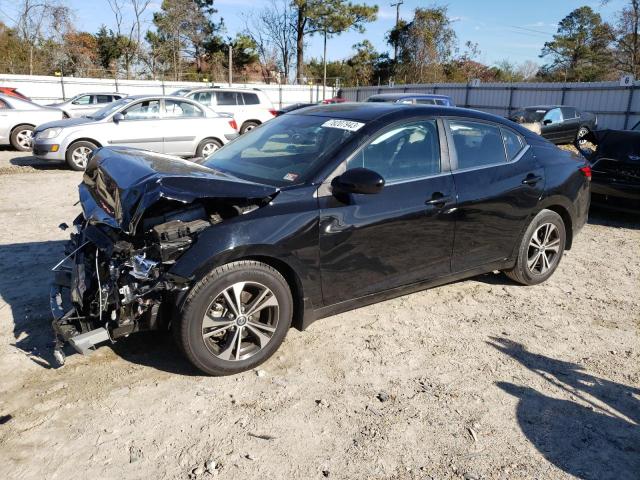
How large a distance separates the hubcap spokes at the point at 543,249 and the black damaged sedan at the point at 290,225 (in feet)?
0.36

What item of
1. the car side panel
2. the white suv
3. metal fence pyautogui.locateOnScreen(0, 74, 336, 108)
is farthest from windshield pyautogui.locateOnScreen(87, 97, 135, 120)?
metal fence pyautogui.locateOnScreen(0, 74, 336, 108)

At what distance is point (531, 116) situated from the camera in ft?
62.2

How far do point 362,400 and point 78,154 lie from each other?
9.86 metres

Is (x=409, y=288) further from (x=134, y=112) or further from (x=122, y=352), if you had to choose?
(x=134, y=112)

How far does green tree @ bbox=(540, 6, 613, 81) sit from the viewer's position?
143 feet

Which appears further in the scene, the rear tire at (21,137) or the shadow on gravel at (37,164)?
the rear tire at (21,137)

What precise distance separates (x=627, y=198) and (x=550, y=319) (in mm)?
3964

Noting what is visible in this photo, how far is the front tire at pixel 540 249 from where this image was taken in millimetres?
4730

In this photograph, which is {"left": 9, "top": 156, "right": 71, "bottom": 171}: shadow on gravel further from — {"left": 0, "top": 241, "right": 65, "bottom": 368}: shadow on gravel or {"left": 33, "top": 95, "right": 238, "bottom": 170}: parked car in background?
{"left": 0, "top": 241, "right": 65, "bottom": 368}: shadow on gravel

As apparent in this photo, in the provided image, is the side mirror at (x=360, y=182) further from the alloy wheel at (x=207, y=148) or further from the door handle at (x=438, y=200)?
the alloy wheel at (x=207, y=148)

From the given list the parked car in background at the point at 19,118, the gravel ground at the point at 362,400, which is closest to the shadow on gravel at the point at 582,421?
the gravel ground at the point at 362,400

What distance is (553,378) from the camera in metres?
3.40

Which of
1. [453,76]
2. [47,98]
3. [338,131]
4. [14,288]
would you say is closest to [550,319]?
[338,131]

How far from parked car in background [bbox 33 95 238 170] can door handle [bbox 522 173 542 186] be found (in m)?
8.56
